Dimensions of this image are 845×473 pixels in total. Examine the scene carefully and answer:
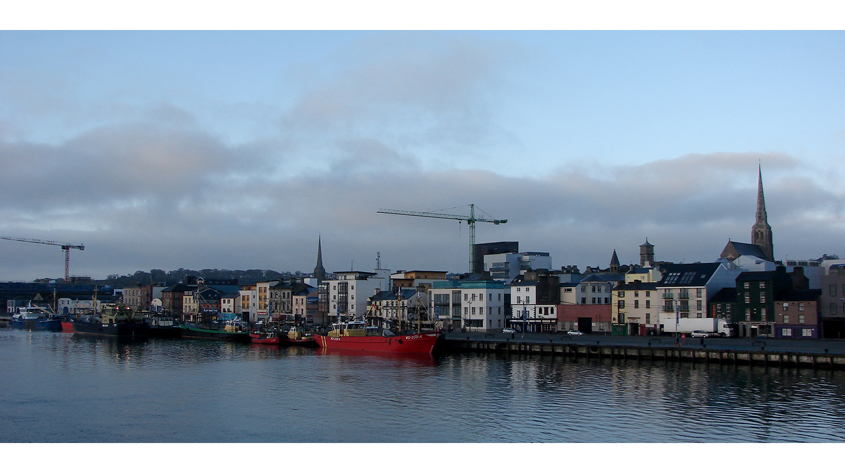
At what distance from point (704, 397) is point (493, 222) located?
494ft

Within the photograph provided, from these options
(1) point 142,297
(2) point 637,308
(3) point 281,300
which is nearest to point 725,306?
(2) point 637,308

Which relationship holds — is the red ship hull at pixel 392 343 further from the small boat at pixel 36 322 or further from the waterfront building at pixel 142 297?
the waterfront building at pixel 142 297

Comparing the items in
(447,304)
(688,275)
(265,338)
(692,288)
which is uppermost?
(688,275)

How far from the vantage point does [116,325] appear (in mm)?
126875

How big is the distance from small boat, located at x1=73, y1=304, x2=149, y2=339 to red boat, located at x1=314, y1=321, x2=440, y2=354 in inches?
1839

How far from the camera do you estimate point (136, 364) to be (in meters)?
72.5

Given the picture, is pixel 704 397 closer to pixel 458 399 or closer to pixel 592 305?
pixel 458 399

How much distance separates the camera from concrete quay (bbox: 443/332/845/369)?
63000 millimetres

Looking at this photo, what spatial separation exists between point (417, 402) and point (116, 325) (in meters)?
97.3

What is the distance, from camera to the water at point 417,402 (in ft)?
121

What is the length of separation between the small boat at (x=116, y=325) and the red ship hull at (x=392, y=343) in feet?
174

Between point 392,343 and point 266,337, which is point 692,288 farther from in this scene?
point 266,337

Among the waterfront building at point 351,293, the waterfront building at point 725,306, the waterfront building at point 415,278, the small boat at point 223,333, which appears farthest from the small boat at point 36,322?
the waterfront building at point 725,306

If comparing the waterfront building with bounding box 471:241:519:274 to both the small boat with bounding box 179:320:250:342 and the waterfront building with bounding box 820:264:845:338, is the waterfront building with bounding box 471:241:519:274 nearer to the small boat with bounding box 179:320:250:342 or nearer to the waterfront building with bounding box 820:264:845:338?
the small boat with bounding box 179:320:250:342
